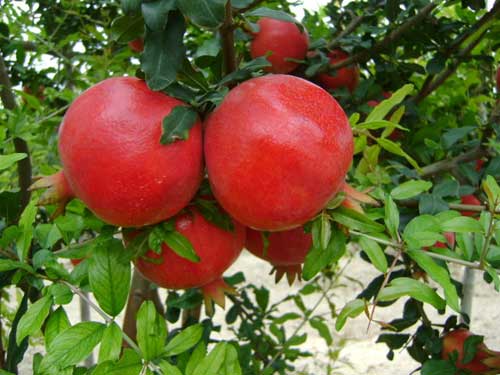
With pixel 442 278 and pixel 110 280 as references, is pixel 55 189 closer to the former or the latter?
pixel 110 280

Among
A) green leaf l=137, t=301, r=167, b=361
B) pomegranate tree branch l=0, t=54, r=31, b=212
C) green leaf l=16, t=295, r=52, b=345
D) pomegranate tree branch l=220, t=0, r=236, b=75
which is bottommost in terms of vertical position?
pomegranate tree branch l=0, t=54, r=31, b=212

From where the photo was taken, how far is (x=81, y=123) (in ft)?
2.01

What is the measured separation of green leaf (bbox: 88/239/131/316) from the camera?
70 centimetres

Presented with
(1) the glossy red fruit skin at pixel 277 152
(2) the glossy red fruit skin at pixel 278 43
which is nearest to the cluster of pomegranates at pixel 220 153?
(1) the glossy red fruit skin at pixel 277 152

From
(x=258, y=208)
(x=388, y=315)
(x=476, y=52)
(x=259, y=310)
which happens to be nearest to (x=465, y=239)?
(x=258, y=208)

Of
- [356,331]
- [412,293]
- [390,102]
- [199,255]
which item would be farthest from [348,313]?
[356,331]

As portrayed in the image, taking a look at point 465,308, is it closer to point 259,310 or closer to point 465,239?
point 259,310

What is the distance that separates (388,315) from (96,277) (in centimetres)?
368

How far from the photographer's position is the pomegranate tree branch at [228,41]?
0.66 m

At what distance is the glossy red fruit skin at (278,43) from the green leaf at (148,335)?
78cm

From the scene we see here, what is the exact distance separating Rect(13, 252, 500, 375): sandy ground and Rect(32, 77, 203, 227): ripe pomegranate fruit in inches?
71.5

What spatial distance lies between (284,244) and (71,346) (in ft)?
1.05

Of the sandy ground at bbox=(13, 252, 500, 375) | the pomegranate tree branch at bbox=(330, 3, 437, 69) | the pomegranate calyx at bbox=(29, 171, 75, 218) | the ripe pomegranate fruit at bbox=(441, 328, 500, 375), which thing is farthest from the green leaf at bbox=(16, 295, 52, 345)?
the sandy ground at bbox=(13, 252, 500, 375)

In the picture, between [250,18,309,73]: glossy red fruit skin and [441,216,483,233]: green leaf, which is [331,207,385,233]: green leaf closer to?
[441,216,483,233]: green leaf
